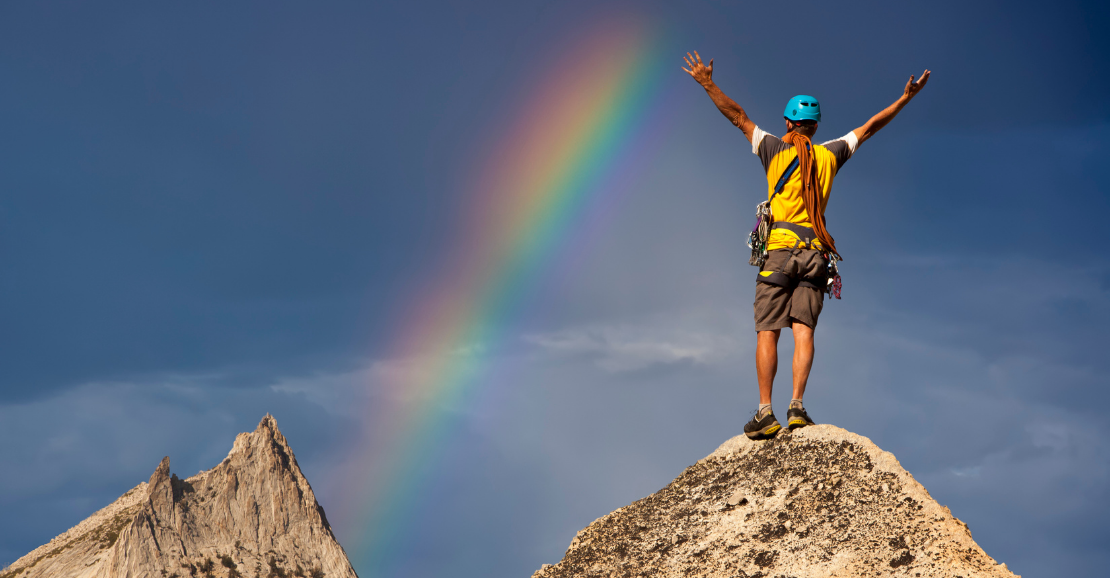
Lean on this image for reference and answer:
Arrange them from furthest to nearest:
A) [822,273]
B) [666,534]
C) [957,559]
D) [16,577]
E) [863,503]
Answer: [16,577] → [822,273] → [666,534] → [863,503] → [957,559]

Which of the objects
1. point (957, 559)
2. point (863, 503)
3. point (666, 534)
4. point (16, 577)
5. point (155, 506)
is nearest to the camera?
point (957, 559)

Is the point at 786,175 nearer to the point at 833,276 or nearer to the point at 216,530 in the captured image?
the point at 833,276

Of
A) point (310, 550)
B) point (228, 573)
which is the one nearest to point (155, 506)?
point (228, 573)

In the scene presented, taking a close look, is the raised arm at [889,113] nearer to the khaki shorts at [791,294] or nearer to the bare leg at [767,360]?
the khaki shorts at [791,294]

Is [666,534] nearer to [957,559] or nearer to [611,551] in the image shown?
[611,551]

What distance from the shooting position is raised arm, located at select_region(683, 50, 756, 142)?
9.82 meters

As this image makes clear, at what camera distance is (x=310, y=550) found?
135000mm

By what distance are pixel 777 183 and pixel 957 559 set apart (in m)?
4.08

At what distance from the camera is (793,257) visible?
9227 mm

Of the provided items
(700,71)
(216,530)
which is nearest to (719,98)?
(700,71)

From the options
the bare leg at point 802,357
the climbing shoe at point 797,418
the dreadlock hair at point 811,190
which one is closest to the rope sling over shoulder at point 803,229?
the dreadlock hair at point 811,190

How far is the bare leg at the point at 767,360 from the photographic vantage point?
30.7ft

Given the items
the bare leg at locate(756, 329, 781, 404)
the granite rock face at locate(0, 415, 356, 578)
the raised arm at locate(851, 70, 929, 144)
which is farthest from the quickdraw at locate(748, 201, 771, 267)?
the granite rock face at locate(0, 415, 356, 578)

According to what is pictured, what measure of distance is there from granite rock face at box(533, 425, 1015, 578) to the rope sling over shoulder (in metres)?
1.53
